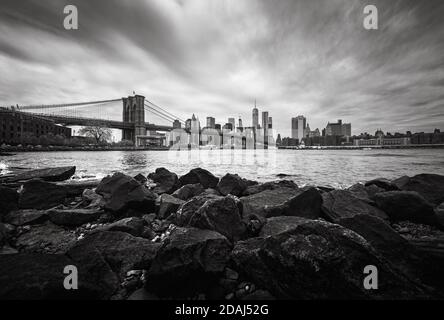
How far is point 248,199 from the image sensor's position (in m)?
6.17

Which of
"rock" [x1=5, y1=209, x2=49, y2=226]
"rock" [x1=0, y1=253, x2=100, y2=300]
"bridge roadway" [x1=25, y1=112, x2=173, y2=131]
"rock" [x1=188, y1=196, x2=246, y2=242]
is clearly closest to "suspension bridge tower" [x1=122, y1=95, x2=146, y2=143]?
"bridge roadway" [x1=25, y1=112, x2=173, y2=131]

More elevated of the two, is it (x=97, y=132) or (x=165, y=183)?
(x=97, y=132)

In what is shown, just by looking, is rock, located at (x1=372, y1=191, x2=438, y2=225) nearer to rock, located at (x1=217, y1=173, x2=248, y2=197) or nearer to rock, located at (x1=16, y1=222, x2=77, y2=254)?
rock, located at (x1=217, y1=173, x2=248, y2=197)

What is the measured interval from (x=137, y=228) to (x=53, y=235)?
6.15 feet

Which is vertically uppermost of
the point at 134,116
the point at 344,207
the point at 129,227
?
the point at 134,116

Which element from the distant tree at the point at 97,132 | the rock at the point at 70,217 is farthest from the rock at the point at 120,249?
the distant tree at the point at 97,132

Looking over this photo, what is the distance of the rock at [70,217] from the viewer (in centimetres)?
493

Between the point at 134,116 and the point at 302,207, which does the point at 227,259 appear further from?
the point at 134,116

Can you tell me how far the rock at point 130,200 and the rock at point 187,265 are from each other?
3208mm

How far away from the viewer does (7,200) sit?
5520 millimetres

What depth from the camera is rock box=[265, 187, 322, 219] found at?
508cm

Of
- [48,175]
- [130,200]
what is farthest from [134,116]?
[130,200]

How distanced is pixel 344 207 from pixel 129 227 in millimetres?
5155
